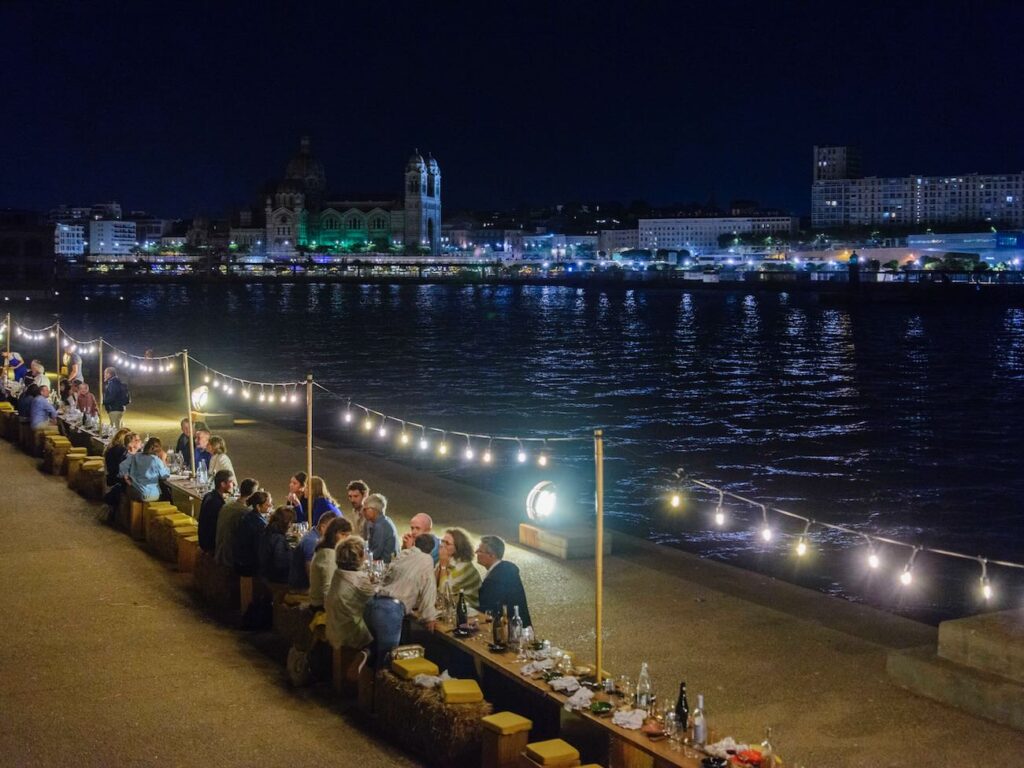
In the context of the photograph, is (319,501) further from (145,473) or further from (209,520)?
(145,473)

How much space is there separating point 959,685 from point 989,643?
1.19 ft

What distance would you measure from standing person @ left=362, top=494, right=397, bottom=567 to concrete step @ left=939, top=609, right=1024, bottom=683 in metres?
4.39

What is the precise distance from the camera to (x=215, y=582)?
9859 mm

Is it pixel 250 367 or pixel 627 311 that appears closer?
pixel 250 367

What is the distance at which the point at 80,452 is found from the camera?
15.3 metres

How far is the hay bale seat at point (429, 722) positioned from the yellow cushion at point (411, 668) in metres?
0.04

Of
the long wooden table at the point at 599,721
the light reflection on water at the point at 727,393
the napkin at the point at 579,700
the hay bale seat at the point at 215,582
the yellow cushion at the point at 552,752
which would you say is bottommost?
the light reflection on water at the point at 727,393

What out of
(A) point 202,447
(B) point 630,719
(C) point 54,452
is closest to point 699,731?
(B) point 630,719

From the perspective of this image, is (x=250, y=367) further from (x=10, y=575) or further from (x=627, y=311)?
(x=627, y=311)

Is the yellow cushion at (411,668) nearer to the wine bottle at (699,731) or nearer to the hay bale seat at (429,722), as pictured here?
the hay bale seat at (429,722)

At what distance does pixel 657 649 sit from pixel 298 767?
317 centimetres

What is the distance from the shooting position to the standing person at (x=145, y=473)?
12.3m

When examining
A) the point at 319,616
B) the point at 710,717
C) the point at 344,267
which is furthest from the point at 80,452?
the point at 344,267

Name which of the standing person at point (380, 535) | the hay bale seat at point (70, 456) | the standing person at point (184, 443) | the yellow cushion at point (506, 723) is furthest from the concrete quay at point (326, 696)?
the hay bale seat at point (70, 456)
